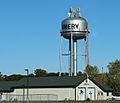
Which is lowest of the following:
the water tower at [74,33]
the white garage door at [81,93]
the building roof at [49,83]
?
the white garage door at [81,93]

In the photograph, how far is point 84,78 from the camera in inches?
3625

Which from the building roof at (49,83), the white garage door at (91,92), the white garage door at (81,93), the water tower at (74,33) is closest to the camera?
the white garage door at (81,93)

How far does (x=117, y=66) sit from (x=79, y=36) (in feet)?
37.7

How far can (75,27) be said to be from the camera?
10462 centimetres

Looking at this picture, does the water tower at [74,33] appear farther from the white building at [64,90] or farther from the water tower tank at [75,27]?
the white building at [64,90]

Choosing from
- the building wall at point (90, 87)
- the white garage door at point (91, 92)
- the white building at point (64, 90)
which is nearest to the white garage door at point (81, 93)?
the white building at point (64, 90)

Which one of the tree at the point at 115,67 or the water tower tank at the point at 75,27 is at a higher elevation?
the water tower tank at the point at 75,27

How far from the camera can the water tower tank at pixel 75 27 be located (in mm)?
104250

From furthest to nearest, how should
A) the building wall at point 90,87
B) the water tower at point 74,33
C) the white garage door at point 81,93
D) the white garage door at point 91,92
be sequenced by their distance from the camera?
1. the water tower at point 74,33
2. the white garage door at point 91,92
3. the building wall at point 90,87
4. the white garage door at point 81,93

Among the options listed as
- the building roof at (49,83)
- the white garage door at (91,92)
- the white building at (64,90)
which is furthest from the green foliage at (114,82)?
the white garage door at (91,92)

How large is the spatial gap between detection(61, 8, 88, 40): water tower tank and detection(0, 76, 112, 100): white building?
13.2 m

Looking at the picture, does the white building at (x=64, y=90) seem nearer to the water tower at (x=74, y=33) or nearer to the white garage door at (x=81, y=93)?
the white garage door at (x=81, y=93)

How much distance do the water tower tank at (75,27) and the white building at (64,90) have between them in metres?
13.2

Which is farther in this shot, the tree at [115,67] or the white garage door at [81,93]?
the tree at [115,67]
